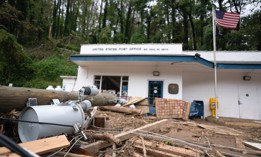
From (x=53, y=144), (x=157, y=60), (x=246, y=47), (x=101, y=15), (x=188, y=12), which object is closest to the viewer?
(x=53, y=144)

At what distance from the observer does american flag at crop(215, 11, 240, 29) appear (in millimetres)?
8656

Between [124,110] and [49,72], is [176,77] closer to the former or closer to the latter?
[124,110]

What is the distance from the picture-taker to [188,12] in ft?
67.5

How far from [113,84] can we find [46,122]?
800 centimetres

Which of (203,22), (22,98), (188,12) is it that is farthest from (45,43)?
(22,98)

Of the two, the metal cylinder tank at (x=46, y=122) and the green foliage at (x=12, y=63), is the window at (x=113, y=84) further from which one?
the green foliage at (x=12, y=63)

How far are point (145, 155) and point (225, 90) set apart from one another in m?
9.35

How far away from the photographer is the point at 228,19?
8812 millimetres

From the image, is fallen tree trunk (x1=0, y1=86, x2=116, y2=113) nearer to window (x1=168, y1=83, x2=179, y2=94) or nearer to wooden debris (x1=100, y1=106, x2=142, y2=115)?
wooden debris (x1=100, y1=106, x2=142, y2=115)

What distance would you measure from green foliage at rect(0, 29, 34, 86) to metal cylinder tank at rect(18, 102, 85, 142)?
12.3m

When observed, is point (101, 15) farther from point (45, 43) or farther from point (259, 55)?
point (259, 55)

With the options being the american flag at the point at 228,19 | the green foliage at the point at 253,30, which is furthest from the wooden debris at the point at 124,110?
the green foliage at the point at 253,30

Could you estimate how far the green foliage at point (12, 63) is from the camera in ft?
41.2

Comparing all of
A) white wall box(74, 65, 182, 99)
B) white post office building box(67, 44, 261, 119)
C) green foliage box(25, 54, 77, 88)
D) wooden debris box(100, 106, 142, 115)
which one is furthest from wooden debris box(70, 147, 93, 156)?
green foliage box(25, 54, 77, 88)
